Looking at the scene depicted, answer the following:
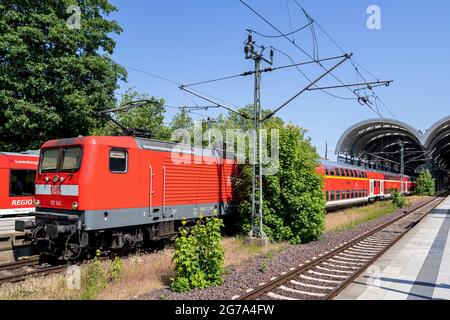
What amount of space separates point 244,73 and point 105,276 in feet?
27.9

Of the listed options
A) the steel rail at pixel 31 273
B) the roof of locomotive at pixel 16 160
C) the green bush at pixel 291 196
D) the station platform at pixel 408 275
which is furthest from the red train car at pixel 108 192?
the station platform at pixel 408 275

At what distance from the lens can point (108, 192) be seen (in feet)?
35.2

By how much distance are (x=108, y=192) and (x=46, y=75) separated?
12.9 meters

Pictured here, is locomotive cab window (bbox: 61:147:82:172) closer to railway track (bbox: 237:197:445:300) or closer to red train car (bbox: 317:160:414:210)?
railway track (bbox: 237:197:445:300)

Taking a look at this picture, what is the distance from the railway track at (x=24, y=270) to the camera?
9.38m

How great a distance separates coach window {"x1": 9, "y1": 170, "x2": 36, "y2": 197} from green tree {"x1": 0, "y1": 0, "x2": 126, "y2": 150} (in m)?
4.22

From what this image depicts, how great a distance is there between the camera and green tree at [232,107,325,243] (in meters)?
14.5

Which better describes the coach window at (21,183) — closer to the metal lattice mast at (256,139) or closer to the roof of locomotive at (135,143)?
the roof of locomotive at (135,143)

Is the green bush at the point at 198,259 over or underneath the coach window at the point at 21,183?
underneath

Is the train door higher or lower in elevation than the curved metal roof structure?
lower

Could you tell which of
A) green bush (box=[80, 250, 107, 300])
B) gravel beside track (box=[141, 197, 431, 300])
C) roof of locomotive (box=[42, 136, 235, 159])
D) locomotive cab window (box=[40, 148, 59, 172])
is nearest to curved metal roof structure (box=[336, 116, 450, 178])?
gravel beside track (box=[141, 197, 431, 300])

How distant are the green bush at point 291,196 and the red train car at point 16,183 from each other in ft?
29.4

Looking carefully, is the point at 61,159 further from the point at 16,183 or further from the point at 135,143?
the point at 16,183
